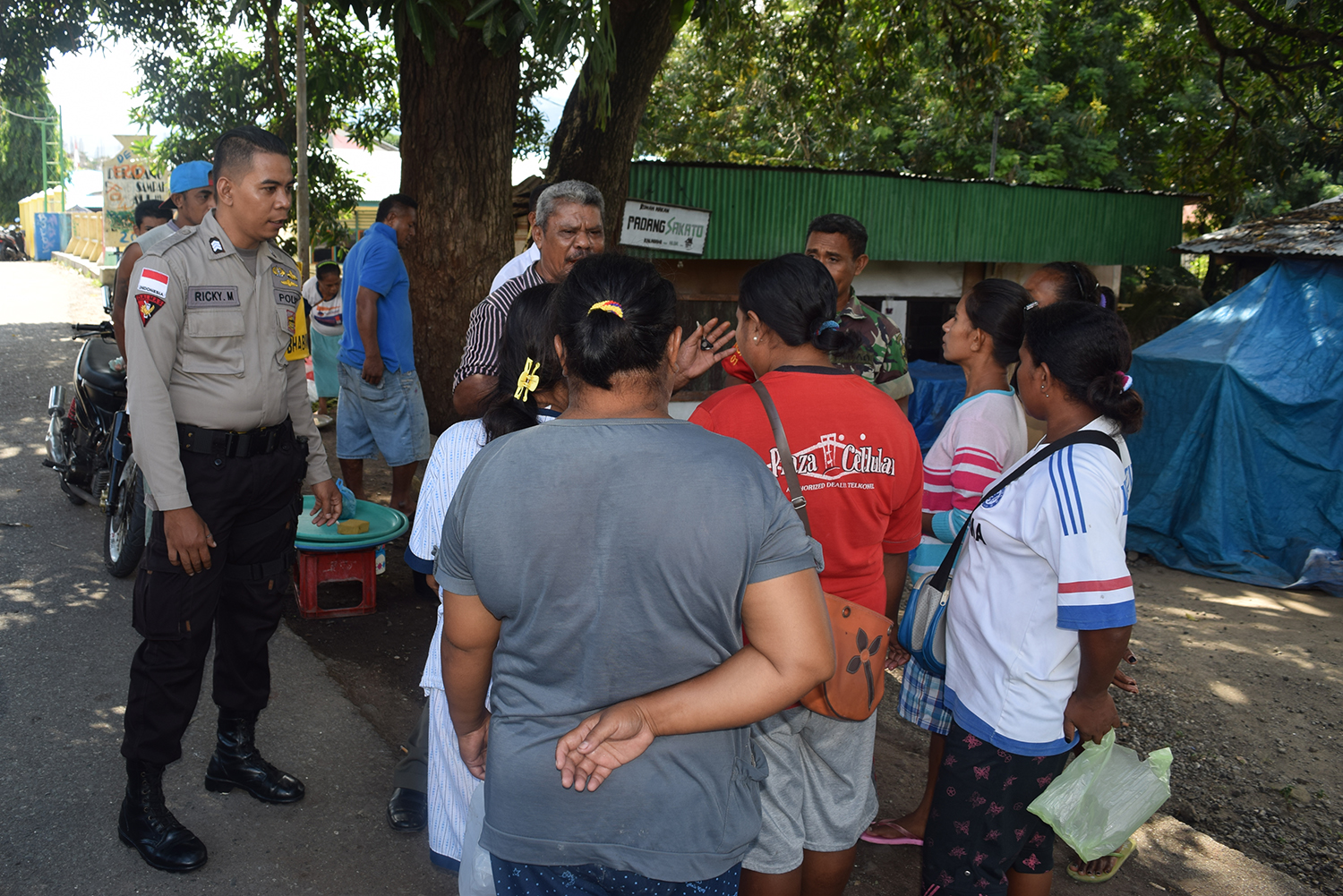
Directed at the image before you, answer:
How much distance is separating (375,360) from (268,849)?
3157 mm

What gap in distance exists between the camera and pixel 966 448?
2.78m

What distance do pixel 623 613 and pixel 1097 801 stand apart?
4.45 ft

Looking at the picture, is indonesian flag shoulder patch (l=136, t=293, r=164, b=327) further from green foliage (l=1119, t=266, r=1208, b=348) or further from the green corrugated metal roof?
green foliage (l=1119, t=266, r=1208, b=348)

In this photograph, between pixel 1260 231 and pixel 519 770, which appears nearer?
pixel 519 770

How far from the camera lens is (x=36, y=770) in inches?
123

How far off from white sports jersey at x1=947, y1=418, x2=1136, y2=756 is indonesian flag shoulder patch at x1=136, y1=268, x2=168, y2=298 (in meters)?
2.19

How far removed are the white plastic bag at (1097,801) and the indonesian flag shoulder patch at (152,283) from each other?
252cm

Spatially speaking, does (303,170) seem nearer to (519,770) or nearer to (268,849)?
(268,849)

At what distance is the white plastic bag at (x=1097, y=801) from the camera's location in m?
2.15

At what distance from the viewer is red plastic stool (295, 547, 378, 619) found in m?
4.48

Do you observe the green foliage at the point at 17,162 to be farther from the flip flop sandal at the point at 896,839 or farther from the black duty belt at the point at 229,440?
the flip flop sandal at the point at 896,839

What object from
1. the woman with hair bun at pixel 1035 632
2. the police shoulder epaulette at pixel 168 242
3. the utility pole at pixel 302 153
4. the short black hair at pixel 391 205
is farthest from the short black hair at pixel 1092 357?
the utility pole at pixel 302 153

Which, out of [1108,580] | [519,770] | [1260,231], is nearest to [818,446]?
[1108,580]

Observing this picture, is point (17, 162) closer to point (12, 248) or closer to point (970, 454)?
point (12, 248)
